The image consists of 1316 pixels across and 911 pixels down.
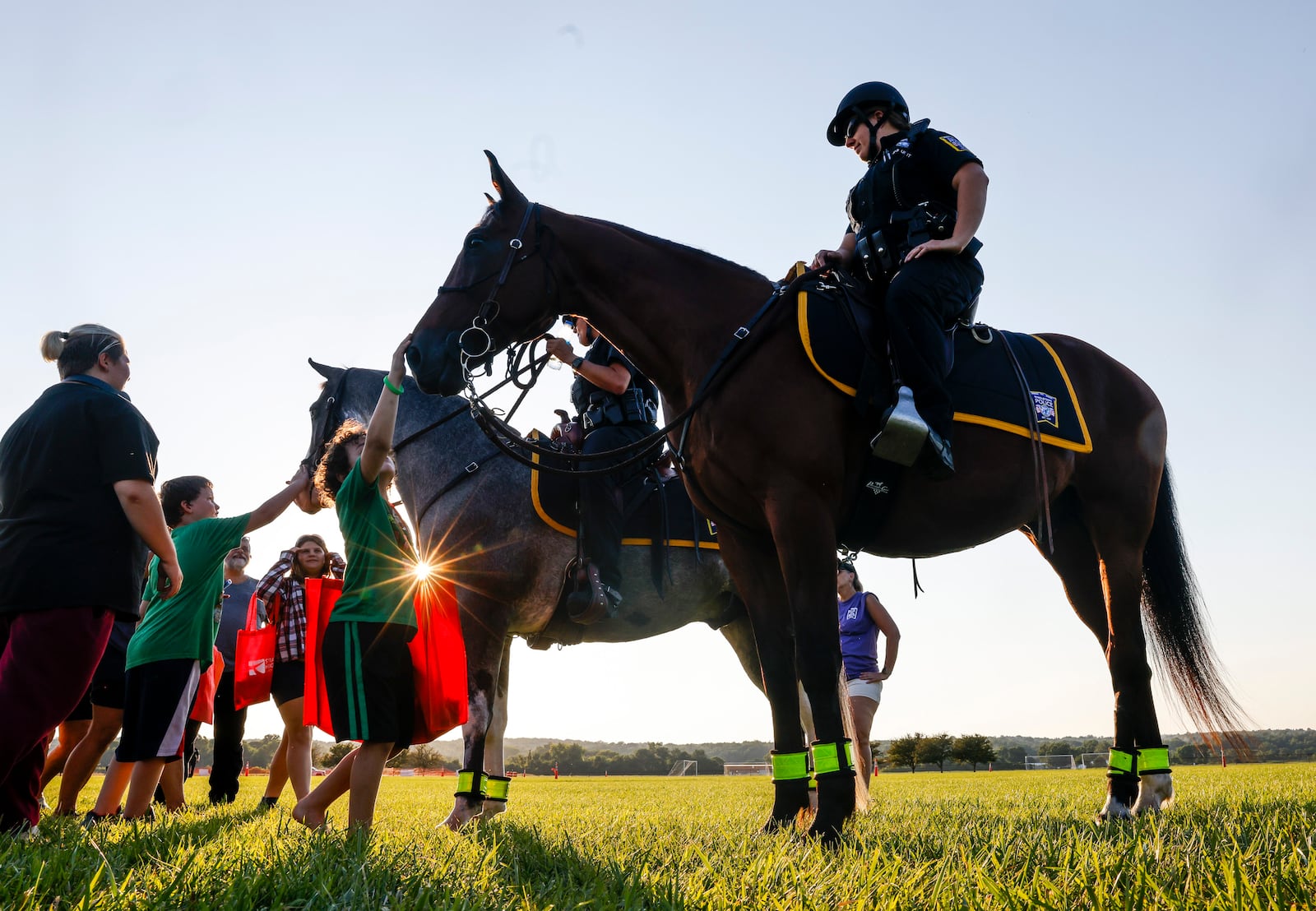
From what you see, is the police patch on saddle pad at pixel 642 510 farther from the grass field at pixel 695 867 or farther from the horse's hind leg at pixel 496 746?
the grass field at pixel 695 867

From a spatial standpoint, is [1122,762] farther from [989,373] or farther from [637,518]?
[637,518]

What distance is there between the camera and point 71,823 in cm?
537

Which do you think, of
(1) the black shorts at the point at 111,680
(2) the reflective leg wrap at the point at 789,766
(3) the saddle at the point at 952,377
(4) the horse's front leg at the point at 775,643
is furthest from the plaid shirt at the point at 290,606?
(3) the saddle at the point at 952,377

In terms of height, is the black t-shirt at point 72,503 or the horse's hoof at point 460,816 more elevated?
the black t-shirt at point 72,503

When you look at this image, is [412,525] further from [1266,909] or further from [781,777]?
[1266,909]

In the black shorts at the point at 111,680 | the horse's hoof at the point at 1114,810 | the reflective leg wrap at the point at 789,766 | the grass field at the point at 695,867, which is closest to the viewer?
the grass field at the point at 695,867

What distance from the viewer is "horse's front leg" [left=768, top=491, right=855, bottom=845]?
422cm

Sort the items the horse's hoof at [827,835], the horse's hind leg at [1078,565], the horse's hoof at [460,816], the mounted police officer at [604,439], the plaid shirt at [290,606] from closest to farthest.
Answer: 1. the horse's hoof at [827,835]
2. the horse's hind leg at [1078,565]
3. the horse's hoof at [460,816]
4. the mounted police officer at [604,439]
5. the plaid shirt at [290,606]

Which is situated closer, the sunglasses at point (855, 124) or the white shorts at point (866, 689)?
the sunglasses at point (855, 124)

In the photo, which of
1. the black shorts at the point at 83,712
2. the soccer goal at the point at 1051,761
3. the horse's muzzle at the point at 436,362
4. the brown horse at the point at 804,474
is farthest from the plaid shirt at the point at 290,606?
the soccer goal at the point at 1051,761

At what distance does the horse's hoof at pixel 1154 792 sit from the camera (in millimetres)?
5098

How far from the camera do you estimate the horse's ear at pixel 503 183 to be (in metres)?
5.56

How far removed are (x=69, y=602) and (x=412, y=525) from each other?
325cm

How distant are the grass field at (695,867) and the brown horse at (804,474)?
774mm
